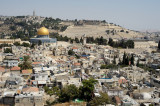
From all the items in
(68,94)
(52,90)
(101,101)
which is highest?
(101,101)

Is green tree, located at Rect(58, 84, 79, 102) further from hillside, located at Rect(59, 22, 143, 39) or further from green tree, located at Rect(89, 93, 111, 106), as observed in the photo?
hillside, located at Rect(59, 22, 143, 39)

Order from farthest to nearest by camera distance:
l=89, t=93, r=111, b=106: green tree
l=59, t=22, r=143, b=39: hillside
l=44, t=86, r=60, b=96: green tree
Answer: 1. l=59, t=22, r=143, b=39: hillside
2. l=44, t=86, r=60, b=96: green tree
3. l=89, t=93, r=111, b=106: green tree

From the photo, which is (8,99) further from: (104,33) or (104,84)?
(104,33)

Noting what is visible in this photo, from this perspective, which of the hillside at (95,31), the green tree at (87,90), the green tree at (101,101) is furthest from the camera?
the hillside at (95,31)

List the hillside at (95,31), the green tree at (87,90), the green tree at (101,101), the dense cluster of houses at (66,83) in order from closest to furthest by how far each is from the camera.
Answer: the green tree at (101,101), the dense cluster of houses at (66,83), the green tree at (87,90), the hillside at (95,31)

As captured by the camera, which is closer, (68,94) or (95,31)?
(68,94)

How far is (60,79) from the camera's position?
54.3 ft

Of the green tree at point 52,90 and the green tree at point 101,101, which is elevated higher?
the green tree at point 101,101

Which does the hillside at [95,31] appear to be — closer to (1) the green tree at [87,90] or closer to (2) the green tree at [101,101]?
(1) the green tree at [87,90]

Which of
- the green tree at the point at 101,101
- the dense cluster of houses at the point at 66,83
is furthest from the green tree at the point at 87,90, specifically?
the green tree at the point at 101,101

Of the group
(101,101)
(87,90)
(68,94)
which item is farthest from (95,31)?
(101,101)

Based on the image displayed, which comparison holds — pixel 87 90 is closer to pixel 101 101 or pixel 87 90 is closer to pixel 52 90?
pixel 101 101

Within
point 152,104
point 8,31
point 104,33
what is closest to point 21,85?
point 152,104

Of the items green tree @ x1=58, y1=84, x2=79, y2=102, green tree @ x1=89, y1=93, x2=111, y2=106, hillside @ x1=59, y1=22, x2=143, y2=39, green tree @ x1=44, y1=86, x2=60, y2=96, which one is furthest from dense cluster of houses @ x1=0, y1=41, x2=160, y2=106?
hillside @ x1=59, y1=22, x2=143, y2=39
